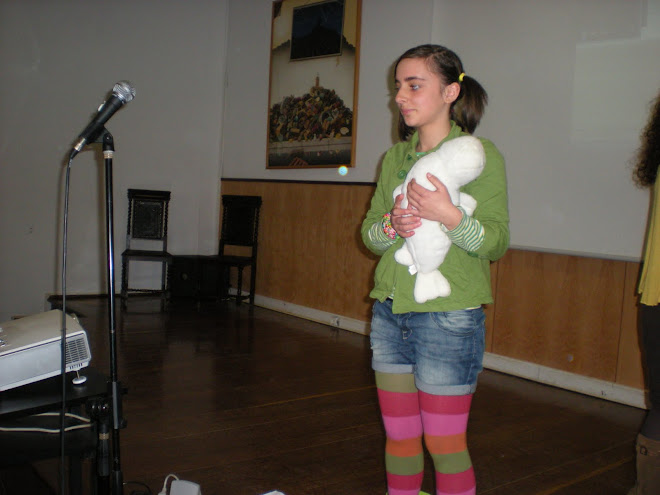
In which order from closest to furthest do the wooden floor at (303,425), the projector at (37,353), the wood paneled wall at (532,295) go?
the projector at (37,353), the wooden floor at (303,425), the wood paneled wall at (532,295)

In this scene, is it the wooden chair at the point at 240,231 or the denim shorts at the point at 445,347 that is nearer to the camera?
the denim shorts at the point at 445,347

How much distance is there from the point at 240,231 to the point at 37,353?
400cm

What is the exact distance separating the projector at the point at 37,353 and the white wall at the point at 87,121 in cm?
382

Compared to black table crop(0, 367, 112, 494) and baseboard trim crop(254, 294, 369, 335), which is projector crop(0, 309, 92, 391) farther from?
baseboard trim crop(254, 294, 369, 335)

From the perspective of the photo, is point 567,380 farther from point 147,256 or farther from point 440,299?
point 147,256

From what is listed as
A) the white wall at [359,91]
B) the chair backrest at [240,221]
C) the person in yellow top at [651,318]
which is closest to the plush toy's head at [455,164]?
the person in yellow top at [651,318]

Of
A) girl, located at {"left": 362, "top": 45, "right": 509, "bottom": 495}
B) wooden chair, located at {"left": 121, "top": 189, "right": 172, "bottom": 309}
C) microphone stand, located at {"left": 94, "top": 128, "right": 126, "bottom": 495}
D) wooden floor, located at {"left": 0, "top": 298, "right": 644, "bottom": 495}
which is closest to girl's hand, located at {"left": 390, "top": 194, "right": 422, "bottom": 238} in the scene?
girl, located at {"left": 362, "top": 45, "right": 509, "bottom": 495}

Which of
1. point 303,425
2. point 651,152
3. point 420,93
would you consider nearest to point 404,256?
point 420,93

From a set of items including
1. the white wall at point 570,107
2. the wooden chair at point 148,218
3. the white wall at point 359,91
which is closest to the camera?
the white wall at point 570,107

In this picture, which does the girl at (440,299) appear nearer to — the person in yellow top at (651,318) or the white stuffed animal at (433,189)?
the white stuffed animal at (433,189)

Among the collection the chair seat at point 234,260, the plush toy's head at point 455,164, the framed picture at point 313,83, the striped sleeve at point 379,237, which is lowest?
the chair seat at point 234,260

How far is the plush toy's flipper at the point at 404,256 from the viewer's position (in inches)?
52.4

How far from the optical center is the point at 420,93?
130 centimetres

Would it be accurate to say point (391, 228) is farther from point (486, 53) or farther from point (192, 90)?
point (192, 90)
